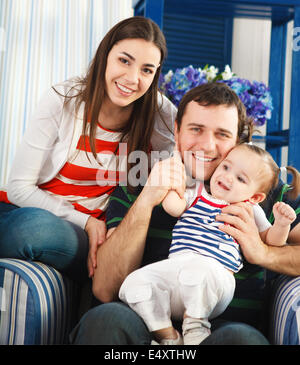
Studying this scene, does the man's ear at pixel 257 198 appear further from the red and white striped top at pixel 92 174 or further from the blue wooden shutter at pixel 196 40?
the blue wooden shutter at pixel 196 40

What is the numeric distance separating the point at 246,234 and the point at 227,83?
120cm

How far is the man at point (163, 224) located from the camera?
975 millimetres

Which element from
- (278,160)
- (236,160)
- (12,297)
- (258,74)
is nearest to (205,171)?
(236,160)

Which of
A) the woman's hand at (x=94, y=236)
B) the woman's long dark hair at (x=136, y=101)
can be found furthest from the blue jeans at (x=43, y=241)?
the woman's long dark hair at (x=136, y=101)

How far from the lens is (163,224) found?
50.3 inches

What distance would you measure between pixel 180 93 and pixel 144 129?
2.03ft

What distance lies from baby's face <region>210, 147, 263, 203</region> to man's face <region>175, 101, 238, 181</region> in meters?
0.08

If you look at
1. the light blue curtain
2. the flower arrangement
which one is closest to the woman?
the flower arrangement

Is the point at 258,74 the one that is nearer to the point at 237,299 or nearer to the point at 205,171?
the point at 205,171

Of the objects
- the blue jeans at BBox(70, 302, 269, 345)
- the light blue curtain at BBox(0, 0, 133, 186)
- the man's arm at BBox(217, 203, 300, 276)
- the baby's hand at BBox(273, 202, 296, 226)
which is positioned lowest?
the blue jeans at BBox(70, 302, 269, 345)

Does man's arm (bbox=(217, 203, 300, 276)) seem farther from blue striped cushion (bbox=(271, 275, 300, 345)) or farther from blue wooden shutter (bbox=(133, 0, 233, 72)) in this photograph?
blue wooden shutter (bbox=(133, 0, 233, 72))

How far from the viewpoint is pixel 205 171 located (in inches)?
51.2

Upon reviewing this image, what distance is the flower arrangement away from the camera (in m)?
2.12

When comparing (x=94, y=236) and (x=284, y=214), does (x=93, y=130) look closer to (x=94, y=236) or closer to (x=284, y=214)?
(x=94, y=236)
